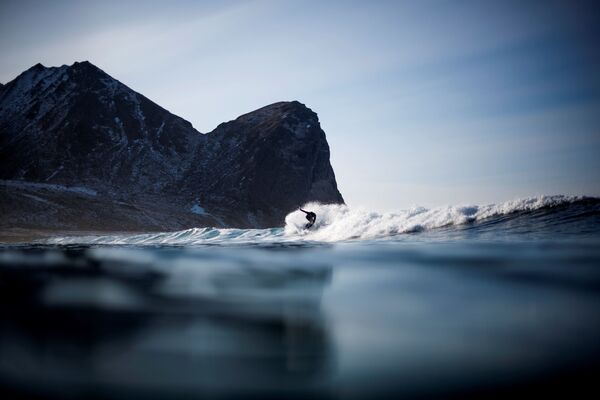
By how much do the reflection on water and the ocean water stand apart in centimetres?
2

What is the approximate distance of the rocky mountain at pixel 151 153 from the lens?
90.1m

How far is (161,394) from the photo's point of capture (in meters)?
2.69

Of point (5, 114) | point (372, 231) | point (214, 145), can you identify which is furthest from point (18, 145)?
point (372, 231)

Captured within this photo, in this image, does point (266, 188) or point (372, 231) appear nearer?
point (372, 231)

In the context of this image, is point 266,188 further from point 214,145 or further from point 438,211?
point 438,211

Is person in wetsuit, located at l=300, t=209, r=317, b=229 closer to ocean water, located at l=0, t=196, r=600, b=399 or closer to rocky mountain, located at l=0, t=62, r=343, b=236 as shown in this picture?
ocean water, located at l=0, t=196, r=600, b=399

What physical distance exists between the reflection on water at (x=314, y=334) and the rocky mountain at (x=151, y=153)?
67.4 m

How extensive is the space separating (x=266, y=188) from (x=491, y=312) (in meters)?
107

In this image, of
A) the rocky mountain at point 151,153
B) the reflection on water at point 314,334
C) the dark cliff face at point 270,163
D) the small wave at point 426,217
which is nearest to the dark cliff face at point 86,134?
the rocky mountain at point 151,153

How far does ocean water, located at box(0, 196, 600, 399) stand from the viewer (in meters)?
2.77

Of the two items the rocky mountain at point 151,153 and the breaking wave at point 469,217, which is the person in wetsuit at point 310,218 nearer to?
the breaking wave at point 469,217

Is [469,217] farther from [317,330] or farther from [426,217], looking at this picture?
[317,330]

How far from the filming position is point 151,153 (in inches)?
4136

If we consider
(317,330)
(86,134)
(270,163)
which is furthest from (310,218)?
(86,134)
